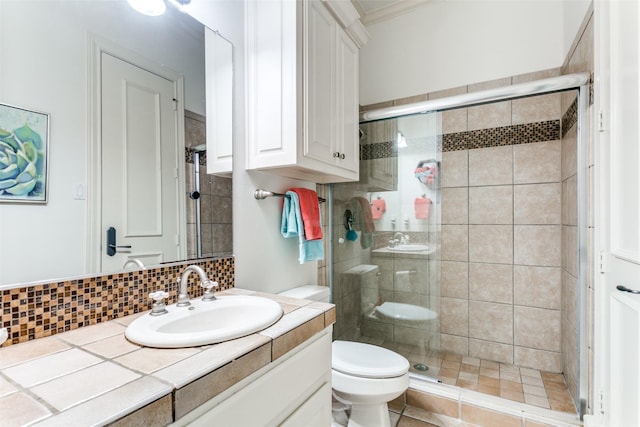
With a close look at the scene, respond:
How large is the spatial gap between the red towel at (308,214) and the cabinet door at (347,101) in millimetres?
258

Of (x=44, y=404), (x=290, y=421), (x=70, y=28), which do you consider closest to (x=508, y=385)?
(x=290, y=421)

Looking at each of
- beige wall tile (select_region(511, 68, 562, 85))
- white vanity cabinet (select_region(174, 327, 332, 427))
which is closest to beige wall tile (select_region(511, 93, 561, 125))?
beige wall tile (select_region(511, 68, 562, 85))

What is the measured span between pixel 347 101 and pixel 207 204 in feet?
3.27

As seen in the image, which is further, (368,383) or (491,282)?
(491,282)

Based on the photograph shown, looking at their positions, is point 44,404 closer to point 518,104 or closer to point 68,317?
point 68,317

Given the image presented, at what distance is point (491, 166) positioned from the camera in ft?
7.58

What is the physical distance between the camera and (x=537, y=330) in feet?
7.12

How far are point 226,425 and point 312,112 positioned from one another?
1227 millimetres

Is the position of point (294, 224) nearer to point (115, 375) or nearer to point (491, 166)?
point (115, 375)

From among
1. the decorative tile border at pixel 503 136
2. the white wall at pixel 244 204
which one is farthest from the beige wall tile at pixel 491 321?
the white wall at pixel 244 204

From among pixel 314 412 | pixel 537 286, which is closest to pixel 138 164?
pixel 314 412

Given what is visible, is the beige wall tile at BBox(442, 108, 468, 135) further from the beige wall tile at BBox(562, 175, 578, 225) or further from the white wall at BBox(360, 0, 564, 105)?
the beige wall tile at BBox(562, 175, 578, 225)

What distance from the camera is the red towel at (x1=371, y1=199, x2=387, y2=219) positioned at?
2.15m

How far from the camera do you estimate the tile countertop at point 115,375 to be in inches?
19.1
